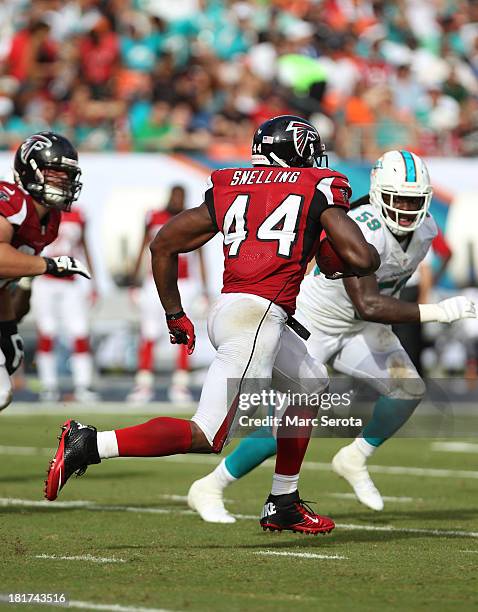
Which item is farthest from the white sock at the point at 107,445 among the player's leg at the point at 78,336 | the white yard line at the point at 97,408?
the player's leg at the point at 78,336

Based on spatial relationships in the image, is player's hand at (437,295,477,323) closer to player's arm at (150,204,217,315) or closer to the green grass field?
the green grass field

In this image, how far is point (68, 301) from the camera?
42.6ft

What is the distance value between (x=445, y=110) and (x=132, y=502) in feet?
34.8

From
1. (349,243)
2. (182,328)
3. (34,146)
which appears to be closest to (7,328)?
(34,146)

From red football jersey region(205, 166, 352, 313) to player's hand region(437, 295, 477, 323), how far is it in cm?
69

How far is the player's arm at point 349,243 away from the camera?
520cm

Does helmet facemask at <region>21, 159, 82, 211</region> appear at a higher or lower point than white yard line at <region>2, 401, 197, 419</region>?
higher

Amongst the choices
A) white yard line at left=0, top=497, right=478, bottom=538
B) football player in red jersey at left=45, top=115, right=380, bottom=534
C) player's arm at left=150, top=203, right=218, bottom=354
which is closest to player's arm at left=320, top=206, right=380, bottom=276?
football player in red jersey at left=45, top=115, right=380, bottom=534

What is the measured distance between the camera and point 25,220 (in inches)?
252

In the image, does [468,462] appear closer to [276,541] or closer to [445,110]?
[276,541]

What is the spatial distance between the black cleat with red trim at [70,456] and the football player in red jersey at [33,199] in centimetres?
126

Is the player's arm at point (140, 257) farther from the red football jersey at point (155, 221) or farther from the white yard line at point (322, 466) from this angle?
the white yard line at point (322, 466)

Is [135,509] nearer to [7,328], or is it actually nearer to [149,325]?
[7,328]

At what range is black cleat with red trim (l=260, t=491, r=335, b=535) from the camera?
5.78 m
